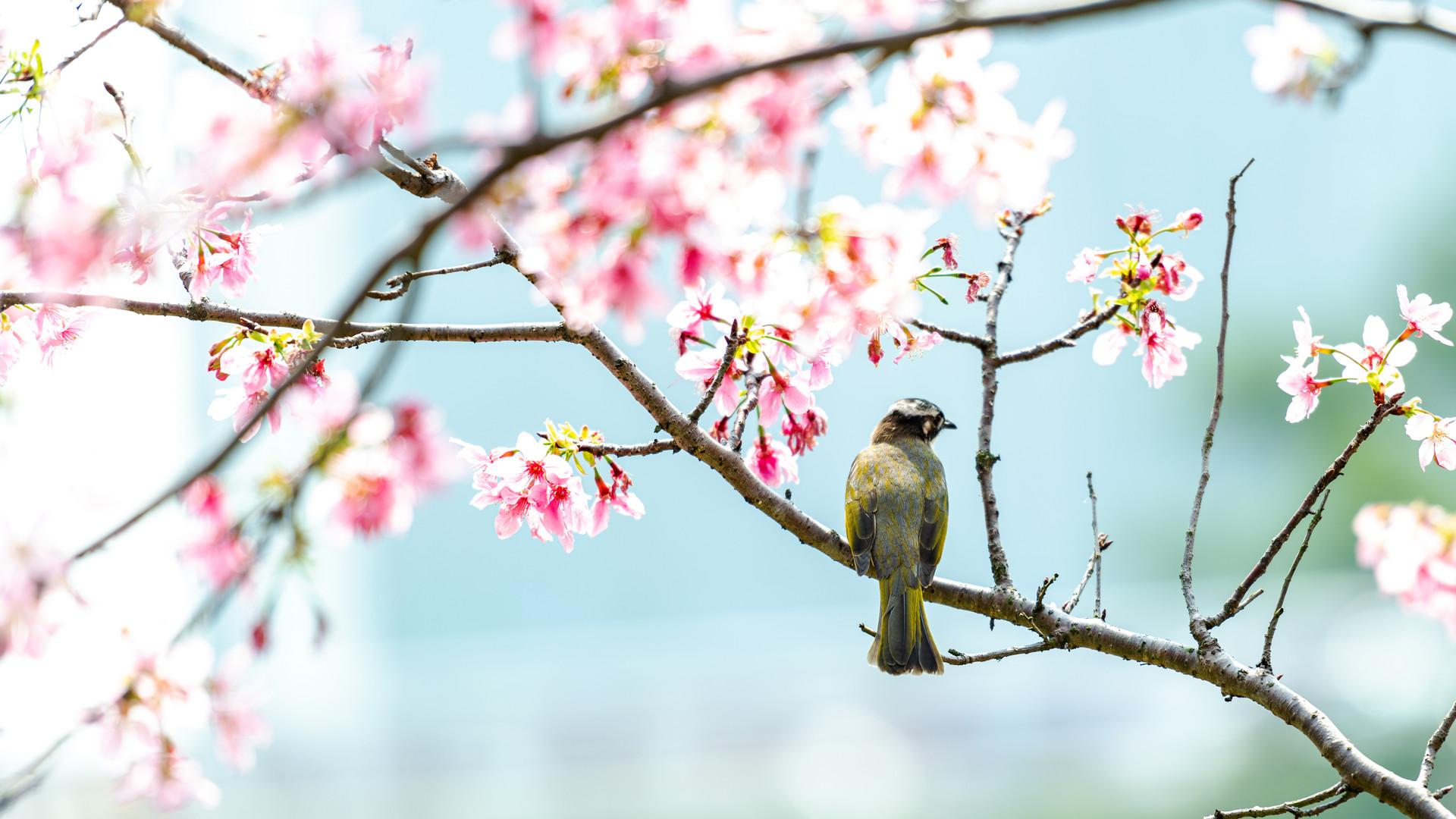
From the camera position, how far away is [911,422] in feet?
12.1

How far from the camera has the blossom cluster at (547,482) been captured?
221 centimetres

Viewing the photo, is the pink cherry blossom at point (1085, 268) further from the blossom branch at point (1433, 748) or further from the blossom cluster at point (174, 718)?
the blossom cluster at point (174, 718)

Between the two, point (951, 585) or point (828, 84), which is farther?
point (951, 585)

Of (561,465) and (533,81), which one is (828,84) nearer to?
(533,81)

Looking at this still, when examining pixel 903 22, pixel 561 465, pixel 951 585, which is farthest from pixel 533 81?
pixel 951 585

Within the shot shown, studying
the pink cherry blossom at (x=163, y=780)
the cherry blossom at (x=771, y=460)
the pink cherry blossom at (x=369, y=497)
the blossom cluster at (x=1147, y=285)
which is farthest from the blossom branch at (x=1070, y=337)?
the pink cherry blossom at (x=163, y=780)

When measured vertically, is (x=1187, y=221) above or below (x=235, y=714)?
above

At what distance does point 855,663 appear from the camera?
14000 millimetres

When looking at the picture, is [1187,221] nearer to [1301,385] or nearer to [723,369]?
[1301,385]

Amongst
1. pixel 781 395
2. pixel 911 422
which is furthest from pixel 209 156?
pixel 911 422

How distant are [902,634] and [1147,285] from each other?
1154 millimetres

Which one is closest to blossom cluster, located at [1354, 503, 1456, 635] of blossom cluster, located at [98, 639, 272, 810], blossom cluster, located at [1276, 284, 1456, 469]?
blossom cluster, located at [1276, 284, 1456, 469]

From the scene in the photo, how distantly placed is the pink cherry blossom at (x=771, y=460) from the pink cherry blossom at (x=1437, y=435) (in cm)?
108

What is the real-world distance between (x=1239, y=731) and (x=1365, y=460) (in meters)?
3.65
